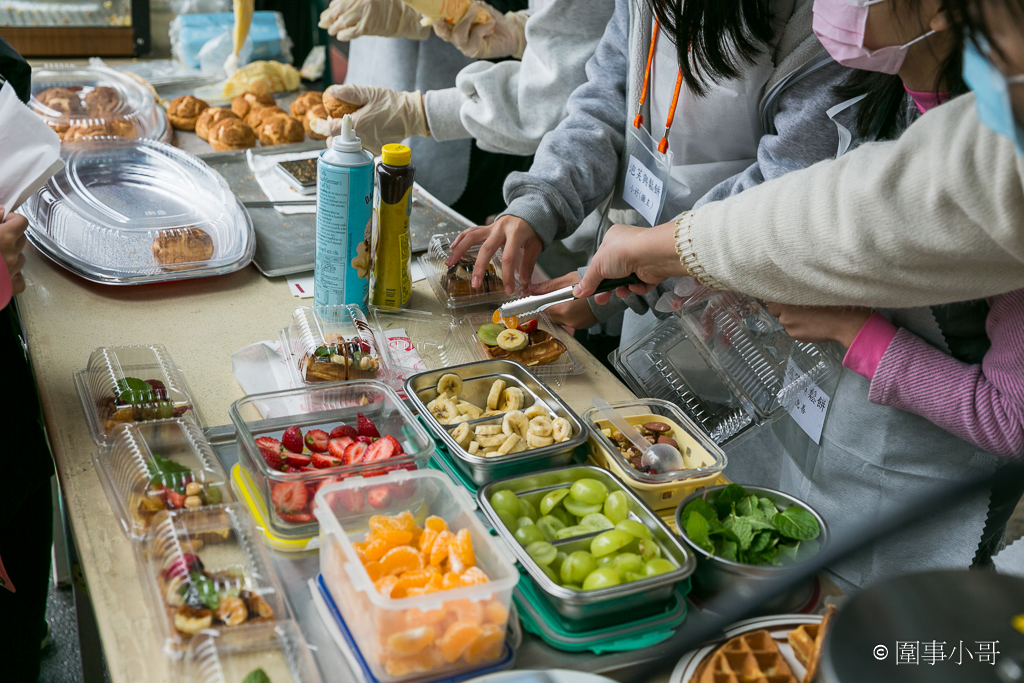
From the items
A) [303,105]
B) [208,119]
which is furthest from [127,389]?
[303,105]

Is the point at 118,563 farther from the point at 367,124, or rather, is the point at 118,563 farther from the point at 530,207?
the point at 367,124

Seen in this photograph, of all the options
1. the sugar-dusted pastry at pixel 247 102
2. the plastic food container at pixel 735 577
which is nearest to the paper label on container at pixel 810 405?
the plastic food container at pixel 735 577

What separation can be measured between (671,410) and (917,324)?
0.40 meters

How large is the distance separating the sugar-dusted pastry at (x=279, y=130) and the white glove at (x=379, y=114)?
0.54 ft

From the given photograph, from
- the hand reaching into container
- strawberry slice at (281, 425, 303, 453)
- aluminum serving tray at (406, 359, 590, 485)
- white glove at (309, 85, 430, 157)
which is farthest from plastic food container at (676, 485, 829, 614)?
white glove at (309, 85, 430, 157)

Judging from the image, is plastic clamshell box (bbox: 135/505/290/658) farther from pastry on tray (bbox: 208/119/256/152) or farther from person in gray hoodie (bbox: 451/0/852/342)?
pastry on tray (bbox: 208/119/256/152)

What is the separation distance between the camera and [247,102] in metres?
2.66

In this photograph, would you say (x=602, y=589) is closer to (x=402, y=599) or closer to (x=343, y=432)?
(x=402, y=599)

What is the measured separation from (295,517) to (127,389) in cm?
42

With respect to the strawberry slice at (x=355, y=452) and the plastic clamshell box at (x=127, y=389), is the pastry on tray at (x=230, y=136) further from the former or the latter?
the strawberry slice at (x=355, y=452)

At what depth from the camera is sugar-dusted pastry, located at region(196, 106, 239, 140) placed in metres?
2.49

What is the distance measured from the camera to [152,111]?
8.23 ft

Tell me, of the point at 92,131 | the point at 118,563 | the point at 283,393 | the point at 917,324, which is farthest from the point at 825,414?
the point at 92,131

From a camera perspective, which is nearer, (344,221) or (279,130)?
(344,221)
